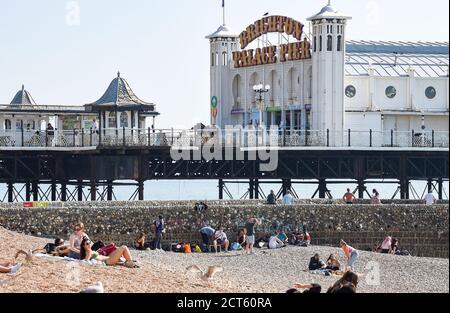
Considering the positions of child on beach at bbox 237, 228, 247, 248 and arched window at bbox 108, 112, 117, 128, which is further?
arched window at bbox 108, 112, 117, 128

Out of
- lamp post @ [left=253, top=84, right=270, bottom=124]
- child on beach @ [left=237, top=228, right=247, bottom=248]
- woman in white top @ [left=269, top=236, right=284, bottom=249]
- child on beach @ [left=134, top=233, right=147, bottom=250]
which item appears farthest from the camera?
lamp post @ [left=253, top=84, right=270, bottom=124]

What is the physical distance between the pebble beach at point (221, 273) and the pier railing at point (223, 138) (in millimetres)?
15324

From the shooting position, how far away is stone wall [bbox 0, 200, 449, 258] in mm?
45656

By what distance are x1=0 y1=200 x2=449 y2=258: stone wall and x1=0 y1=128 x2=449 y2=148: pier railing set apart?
888 cm

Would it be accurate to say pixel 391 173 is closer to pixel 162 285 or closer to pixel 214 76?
pixel 214 76

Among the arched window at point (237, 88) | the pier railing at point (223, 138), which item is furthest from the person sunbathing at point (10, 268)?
the arched window at point (237, 88)

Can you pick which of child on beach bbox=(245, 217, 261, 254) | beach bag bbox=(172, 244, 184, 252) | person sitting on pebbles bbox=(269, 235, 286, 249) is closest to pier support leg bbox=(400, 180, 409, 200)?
person sitting on pebbles bbox=(269, 235, 286, 249)

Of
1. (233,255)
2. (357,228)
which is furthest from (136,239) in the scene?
(357,228)

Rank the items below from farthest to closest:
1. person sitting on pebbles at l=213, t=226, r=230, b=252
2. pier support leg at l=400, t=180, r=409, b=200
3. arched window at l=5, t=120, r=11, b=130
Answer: arched window at l=5, t=120, r=11, b=130 → pier support leg at l=400, t=180, r=409, b=200 → person sitting on pebbles at l=213, t=226, r=230, b=252

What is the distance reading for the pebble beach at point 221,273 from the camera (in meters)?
30.1

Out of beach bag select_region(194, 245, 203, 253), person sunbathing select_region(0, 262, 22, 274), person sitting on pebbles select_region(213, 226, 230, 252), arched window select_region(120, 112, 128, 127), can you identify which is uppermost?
arched window select_region(120, 112, 128, 127)

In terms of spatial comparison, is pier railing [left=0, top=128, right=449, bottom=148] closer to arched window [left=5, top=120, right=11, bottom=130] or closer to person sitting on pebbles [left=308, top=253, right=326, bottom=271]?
arched window [left=5, top=120, right=11, bottom=130]

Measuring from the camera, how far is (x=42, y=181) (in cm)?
6638

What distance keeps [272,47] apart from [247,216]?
65.6 ft
